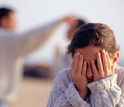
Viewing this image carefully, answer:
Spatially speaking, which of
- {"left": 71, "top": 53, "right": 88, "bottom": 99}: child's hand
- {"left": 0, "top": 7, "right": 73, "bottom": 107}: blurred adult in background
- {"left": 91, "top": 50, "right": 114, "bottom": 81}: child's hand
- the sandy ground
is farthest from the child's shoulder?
the sandy ground

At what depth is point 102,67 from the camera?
2.25 m

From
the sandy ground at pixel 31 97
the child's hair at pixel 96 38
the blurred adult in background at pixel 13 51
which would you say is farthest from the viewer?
the sandy ground at pixel 31 97

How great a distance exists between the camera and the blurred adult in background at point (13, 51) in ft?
19.1

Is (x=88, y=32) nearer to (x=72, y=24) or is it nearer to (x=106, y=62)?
(x=106, y=62)

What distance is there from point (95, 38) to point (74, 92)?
35cm

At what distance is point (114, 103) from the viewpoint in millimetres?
2119

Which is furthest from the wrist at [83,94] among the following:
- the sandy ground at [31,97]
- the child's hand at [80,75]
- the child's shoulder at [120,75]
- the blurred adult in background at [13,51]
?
the sandy ground at [31,97]

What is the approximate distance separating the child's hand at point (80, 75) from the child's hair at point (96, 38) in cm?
8

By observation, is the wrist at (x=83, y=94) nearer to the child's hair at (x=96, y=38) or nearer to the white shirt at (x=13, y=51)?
the child's hair at (x=96, y=38)

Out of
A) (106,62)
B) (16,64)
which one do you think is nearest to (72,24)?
(16,64)

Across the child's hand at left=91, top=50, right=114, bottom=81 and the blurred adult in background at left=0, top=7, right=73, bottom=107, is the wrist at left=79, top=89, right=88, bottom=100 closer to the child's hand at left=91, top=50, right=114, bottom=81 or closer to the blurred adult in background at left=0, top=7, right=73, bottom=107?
the child's hand at left=91, top=50, right=114, bottom=81

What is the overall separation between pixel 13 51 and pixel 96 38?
155 inches

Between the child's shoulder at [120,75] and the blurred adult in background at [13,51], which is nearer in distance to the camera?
the child's shoulder at [120,75]

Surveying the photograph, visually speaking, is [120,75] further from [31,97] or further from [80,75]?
[31,97]
